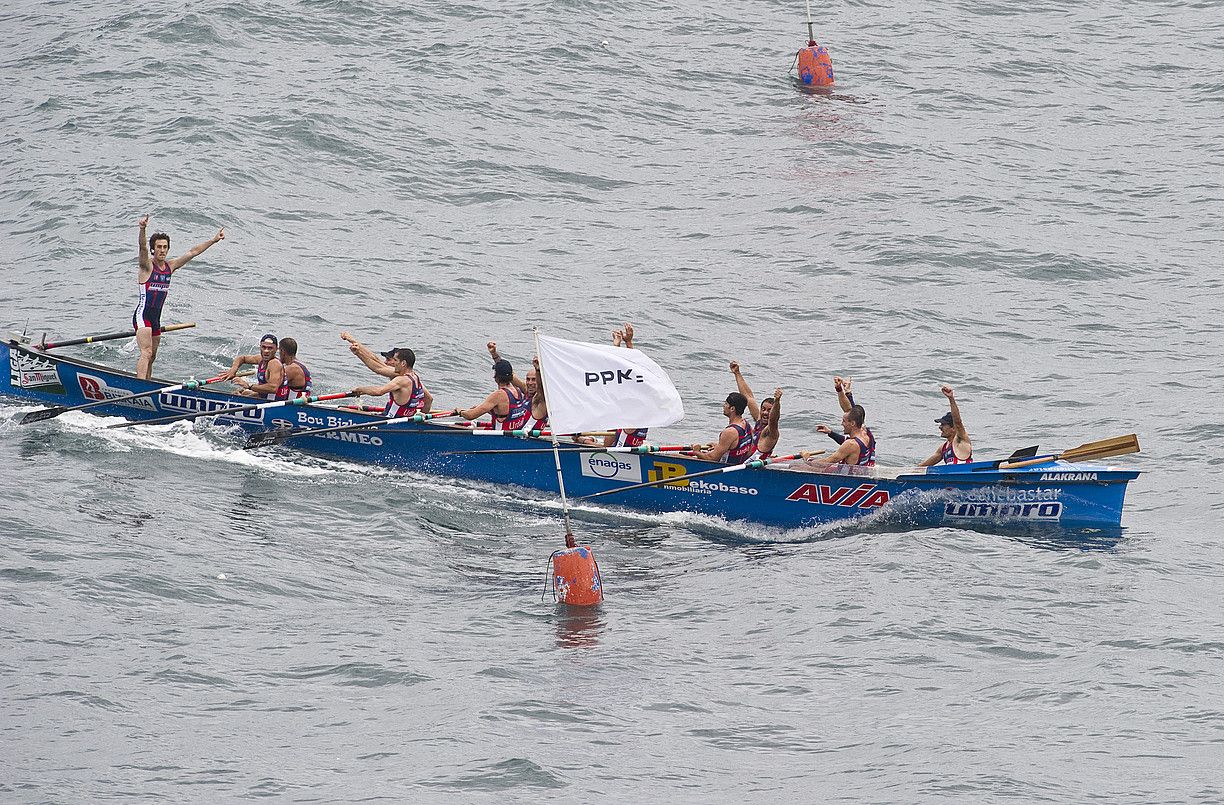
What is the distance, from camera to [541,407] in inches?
887

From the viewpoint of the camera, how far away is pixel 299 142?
1425 inches

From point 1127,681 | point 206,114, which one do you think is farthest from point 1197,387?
point 206,114

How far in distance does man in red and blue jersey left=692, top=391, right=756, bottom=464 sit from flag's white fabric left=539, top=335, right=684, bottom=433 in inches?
77.3

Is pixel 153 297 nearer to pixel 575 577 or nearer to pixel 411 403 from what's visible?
pixel 411 403

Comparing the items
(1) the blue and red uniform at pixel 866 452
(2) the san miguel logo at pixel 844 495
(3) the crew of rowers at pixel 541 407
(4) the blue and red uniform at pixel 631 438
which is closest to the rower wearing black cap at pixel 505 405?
(3) the crew of rowers at pixel 541 407

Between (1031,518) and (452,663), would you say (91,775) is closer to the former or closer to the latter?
(452,663)

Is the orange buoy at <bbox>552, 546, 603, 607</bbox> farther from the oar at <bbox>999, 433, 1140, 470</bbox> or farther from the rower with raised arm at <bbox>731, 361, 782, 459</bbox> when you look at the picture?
the oar at <bbox>999, 433, 1140, 470</bbox>

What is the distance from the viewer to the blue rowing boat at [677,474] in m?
20.3

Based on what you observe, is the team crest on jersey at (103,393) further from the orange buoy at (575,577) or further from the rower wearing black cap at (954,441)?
the rower wearing black cap at (954,441)

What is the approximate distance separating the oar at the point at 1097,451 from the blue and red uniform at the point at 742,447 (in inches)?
131

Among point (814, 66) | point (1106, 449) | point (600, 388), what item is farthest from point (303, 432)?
point (814, 66)

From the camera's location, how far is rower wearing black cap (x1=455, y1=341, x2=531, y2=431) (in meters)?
22.6

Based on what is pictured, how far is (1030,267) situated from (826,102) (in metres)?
10.7

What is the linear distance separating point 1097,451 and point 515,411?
8.11 meters
